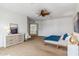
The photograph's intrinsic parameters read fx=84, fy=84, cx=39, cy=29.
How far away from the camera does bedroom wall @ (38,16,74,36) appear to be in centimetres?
560

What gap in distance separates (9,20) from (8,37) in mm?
1001

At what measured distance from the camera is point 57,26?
19.4ft

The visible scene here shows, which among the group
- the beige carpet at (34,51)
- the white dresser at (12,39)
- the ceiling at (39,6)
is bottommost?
the beige carpet at (34,51)

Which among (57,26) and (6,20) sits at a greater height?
(6,20)

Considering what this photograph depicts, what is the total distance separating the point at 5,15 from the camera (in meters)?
4.51

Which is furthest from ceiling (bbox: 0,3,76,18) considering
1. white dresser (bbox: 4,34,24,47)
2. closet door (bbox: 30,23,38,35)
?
closet door (bbox: 30,23,38,35)

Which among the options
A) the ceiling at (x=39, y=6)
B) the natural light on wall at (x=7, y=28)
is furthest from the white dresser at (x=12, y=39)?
the ceiling at (x=39, y=6)

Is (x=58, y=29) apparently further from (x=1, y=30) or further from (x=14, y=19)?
(x=1, y=30)

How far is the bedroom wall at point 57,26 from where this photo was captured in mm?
5598

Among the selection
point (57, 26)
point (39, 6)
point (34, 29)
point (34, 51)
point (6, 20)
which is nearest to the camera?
point (34, 51)

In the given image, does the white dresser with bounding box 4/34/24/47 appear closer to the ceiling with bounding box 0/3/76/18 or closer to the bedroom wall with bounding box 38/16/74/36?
the ceiling with bounding box 0/3/76/18

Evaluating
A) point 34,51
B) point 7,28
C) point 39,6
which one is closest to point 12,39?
point 7,28

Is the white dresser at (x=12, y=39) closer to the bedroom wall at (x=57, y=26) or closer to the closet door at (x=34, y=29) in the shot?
the closet door at (x=34, y=29)

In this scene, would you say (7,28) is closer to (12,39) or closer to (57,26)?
(12,39)
